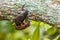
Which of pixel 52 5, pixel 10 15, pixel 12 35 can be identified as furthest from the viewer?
pixel 12 35

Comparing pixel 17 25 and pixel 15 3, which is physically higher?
pixel 15 3

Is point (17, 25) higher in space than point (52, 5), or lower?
lower

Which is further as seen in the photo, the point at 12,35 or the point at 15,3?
the point at 12,35

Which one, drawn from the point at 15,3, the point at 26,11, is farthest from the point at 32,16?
the point at 15,3

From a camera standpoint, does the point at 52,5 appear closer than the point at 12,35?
Yes

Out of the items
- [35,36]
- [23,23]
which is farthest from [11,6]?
[35,36]

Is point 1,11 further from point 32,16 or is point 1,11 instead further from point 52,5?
point 52,5

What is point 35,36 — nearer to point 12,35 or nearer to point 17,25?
point 17,25

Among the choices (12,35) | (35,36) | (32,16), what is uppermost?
(32,16)

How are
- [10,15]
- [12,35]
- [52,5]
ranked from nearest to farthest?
[10,15] → [52,5] → [12,35]
